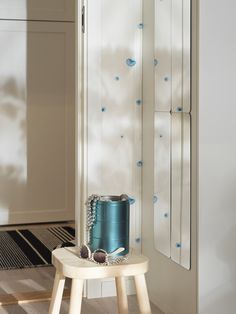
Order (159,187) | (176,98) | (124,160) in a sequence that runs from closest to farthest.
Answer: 1. (176,98)
2. (159,187)
3. (124,160)

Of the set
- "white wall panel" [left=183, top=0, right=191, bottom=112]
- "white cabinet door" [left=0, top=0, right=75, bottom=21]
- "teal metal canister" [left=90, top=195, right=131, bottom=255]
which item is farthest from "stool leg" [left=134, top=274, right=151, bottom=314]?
"white cabinet door" [left=0, top=0, right=75, bottom=21]

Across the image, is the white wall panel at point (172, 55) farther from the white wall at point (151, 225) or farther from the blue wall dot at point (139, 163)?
the blue wall dot at point (139, 163)

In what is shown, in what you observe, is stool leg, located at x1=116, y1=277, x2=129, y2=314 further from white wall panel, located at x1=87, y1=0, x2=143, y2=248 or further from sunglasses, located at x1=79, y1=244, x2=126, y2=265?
white wall panel, located at x1=87, y1=0, x2=143, y2=248

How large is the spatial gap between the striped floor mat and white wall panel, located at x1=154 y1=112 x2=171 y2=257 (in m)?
0.97

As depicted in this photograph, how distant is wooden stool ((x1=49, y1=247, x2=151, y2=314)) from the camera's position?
1913 mm

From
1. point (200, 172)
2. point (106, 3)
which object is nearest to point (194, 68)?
point (200, 172)

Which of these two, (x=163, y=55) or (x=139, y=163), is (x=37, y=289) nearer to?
(x=139, y=163)

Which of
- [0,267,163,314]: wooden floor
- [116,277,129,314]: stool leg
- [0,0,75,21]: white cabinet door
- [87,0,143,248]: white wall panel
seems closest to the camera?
[116,277,129,314]: stool leg

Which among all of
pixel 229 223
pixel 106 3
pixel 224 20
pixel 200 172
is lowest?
pixel 229 223

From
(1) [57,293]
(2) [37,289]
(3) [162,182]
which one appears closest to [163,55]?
(3) [162,182]

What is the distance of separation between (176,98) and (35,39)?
2241mm

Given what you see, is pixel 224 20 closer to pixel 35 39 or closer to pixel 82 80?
pixel 82 80

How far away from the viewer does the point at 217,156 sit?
2.08 meters

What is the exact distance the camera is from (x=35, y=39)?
14.2ft
